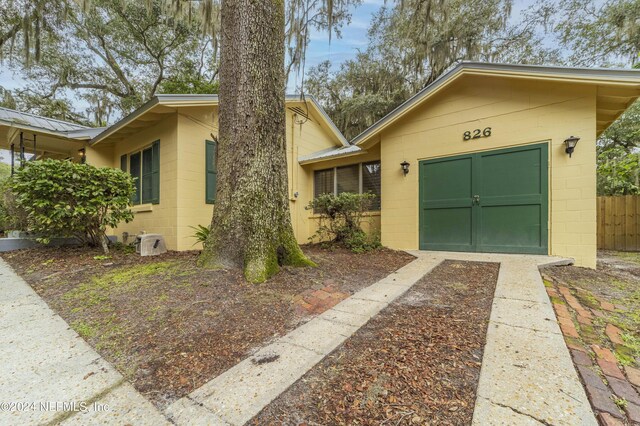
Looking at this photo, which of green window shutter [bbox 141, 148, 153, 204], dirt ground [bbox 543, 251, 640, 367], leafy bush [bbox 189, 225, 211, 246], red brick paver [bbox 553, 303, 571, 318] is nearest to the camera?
dirt ground [bbox 543, 251, 640, 367]

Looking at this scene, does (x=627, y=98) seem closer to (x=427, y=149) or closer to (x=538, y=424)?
(x=427, y=149)

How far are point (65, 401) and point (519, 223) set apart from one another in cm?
609

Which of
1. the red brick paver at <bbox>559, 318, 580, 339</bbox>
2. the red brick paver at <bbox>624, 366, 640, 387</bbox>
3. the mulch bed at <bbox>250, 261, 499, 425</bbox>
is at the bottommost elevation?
the red brick paver at <bbox>624, 366, 640, 387</bbox>

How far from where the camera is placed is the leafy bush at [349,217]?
591 cm

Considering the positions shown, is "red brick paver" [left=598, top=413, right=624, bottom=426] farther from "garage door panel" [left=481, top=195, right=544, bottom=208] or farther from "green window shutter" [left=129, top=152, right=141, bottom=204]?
"green window shutter" [left=129, top=152, right=141, bottom=204]

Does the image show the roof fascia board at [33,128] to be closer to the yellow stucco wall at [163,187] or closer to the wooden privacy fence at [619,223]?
the yellow stucco wall at [163,187]

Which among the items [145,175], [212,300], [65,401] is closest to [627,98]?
[212,300]

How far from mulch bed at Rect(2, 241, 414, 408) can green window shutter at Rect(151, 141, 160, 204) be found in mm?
2115

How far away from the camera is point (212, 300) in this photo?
2.54 metres

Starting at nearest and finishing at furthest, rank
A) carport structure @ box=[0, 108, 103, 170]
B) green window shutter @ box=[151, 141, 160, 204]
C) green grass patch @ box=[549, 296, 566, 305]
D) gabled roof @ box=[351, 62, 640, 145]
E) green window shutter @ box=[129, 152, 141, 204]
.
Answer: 1. green grass patch @ box=[549, 296, 566, 305]
2. gabled roof @ box=[351, 62, 640, 145]
3. carport structure @ box=[0, 108, 103, 170]
4. green window shutter @ box=[151, 141, 160, 204]
5. green window shutter @ box=[129, 152, 141, 204]

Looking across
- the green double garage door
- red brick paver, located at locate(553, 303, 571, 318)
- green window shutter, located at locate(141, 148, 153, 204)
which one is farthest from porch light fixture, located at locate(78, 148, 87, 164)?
red brick paver, located at locate(553, 303, 571, 318)

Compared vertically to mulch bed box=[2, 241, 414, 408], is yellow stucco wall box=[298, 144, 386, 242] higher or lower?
higher

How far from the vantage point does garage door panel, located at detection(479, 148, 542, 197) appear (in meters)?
4.67

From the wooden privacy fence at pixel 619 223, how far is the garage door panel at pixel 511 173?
4691mm
